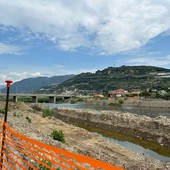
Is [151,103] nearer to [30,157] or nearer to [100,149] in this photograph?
[100,149]

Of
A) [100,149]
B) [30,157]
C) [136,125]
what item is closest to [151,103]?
[136,125]

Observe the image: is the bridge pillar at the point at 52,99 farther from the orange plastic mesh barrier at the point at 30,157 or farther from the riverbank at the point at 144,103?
the orange plastic mesh barrier at the point at 30,157

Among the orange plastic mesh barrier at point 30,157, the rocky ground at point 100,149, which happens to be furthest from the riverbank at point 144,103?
the orange plastic mesh barrier at point 30,157

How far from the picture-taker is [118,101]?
436 ft

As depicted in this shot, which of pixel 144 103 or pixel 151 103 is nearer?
pixel 151 103

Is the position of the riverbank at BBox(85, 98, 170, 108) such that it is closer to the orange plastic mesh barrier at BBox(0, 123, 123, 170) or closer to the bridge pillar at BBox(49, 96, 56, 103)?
the bridge pillar at BBox(49, 96, 56, 103)

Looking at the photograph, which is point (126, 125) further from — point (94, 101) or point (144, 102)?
point (94, 101)

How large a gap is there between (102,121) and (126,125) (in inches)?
310

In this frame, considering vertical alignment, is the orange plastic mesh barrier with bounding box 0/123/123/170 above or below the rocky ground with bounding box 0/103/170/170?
above

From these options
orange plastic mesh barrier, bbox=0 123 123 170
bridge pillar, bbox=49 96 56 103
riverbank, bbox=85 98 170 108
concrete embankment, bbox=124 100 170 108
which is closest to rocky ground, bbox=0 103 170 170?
orange plastic mesh barrier, bbox=0 123 123 170

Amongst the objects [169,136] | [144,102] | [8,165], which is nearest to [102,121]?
[169,136]

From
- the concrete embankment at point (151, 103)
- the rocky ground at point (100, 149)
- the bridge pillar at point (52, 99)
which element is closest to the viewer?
the rocky ground at point (100, 149)

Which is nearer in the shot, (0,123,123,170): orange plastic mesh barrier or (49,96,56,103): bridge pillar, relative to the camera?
(0,123,123,170): orange plastic mesh barrier

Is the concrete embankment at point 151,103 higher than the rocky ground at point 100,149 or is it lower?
higher
